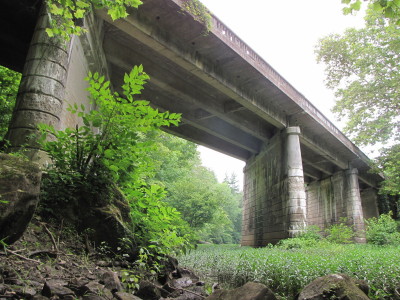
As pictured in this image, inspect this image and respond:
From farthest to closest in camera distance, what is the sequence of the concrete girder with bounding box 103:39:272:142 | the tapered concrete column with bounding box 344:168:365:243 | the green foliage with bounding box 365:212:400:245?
1. the tapered concrete column with bounding box 344:168:365:243
2. the green foliage with bounding box 365:212:400:245
3. the concrete girder with bounding box 103:39:272:142

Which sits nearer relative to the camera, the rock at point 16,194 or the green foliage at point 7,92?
the rock at point 16,194

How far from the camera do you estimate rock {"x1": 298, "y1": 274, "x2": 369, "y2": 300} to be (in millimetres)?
3008

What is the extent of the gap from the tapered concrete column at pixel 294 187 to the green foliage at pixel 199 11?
24.9 ft

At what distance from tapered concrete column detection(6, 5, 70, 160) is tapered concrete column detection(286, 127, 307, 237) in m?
10.8

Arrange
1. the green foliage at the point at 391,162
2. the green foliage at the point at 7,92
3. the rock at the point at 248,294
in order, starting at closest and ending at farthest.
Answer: the rock at the point at 248,294
the green foliage at the point at 7,92
the green foliage at the point at 391,162

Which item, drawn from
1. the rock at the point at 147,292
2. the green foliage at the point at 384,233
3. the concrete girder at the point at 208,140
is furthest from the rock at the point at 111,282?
the green foliage at the point at 384,233

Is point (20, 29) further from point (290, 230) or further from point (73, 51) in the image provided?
point (290, 230)

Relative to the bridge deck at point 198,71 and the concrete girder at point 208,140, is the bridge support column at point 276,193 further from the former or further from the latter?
the concrete girder at point 208,140

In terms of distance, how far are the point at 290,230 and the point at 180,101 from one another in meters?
7.89

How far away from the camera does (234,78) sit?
11.9 m

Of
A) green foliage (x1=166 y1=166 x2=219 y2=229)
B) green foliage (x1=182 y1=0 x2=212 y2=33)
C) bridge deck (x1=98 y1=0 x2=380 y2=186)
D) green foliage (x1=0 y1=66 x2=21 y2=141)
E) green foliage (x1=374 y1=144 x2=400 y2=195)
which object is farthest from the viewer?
green foliage (x1=166 y1=166 x2=219 y2=229)

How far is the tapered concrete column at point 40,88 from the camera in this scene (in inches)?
206

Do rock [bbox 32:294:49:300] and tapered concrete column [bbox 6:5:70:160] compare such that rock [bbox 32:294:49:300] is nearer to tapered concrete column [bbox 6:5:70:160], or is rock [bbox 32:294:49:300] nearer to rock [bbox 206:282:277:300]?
rock [bbox 206:282:277:300]

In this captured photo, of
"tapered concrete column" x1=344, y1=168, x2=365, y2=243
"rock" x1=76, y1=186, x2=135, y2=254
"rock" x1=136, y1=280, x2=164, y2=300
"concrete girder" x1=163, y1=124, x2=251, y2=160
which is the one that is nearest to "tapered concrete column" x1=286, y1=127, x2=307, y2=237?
"concrete girder" x1=163, y1=124, x2=251, y2=160
